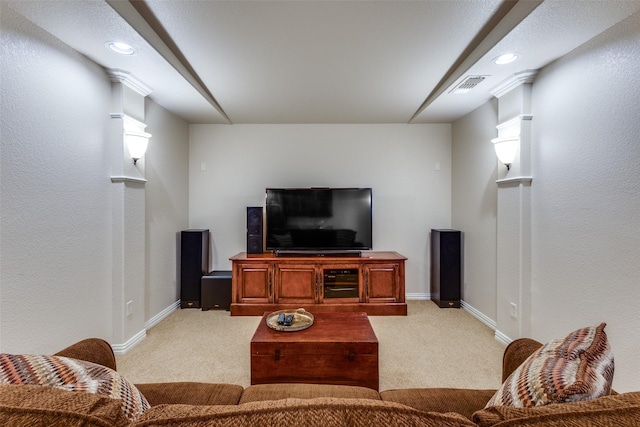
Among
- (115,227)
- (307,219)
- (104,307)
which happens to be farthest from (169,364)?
(307,219)

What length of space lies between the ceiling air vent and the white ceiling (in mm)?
67

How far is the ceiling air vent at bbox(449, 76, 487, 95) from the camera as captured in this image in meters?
2.41

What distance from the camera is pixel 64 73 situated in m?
1.95

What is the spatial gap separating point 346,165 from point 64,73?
2.92 m

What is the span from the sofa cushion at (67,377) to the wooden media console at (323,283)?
8.19 feet

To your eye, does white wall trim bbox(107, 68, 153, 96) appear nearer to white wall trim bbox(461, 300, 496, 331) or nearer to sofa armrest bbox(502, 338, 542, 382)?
sofa armrest bbox(502, 338, 542, 382)

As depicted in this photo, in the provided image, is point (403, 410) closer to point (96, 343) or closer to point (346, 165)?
point (96, 343)

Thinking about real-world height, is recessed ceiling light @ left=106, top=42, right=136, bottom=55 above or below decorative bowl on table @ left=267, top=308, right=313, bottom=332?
above

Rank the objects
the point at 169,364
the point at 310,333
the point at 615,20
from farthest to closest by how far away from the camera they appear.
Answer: the point at 169,364 → the point at 310,333 → the point at 615,20

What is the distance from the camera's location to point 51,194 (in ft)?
6.19

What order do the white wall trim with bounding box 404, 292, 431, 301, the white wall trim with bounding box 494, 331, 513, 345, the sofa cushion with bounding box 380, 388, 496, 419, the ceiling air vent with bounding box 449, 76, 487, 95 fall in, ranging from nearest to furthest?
the sofa cushion with bounding box 380, 388, 496, 419 → the ceiling air vent with bounding box 449, 76, 487, 95 → the white wall trim with bounding box 494, 331, 513, 345 → the white wall trim with bounding box 404, 292, 431, 301

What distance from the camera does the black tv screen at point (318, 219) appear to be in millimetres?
3523

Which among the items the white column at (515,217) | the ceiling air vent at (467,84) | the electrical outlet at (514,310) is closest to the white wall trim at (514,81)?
the white column at (515,217)

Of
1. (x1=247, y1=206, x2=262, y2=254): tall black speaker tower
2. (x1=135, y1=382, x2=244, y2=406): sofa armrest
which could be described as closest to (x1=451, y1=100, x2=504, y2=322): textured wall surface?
(x1=247, y1=206, x2=262, y2=254): tall black speaker tower
